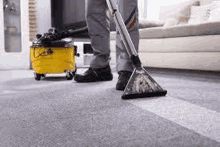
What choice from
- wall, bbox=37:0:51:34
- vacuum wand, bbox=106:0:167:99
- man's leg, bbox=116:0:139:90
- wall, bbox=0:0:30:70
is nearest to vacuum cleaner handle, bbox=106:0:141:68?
vacuum wand, bbox=106:0:167:99

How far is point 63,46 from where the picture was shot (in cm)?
161

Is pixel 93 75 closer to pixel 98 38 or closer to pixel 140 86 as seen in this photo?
pixel 98 38

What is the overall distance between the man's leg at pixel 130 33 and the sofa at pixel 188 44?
0.90 metres

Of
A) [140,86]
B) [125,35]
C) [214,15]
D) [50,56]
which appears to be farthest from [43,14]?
[140,86]

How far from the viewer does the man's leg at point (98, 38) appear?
137 centimetres

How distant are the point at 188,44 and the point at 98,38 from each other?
0.94 meters

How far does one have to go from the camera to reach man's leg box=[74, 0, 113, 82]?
1373mm

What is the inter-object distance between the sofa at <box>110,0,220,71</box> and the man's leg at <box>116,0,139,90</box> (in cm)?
90

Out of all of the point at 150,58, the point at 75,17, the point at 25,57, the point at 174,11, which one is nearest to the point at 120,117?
the point at 150,58

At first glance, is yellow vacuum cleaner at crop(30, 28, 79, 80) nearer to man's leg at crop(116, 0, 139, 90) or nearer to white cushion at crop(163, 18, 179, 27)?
man's leg at crop(116, 0, 139, 90)

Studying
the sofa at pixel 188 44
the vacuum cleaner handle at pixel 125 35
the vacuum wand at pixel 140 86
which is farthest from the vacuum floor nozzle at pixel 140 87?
the sofa at pixel 188 44

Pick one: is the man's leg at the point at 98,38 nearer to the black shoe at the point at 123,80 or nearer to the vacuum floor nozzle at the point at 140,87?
the black shoe at the point at 123,80

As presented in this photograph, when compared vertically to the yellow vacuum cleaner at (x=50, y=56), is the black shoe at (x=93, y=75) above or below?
below

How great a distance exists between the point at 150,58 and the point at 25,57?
5.18ft
